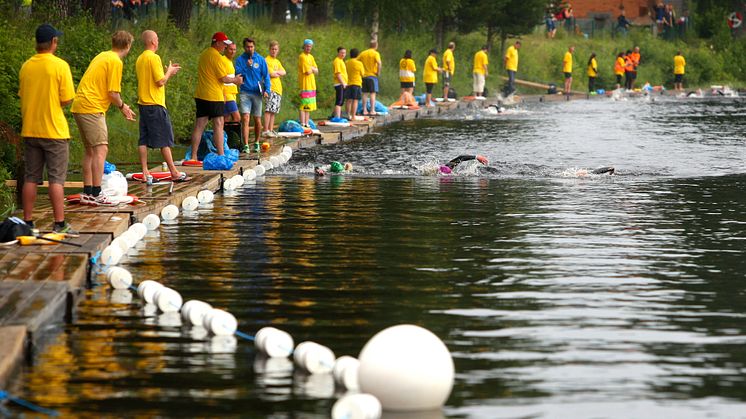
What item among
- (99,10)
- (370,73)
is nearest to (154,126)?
(99,10)

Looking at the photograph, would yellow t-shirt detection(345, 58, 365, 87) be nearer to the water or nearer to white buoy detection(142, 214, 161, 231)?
the water

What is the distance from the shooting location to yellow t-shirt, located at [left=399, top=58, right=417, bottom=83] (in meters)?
41.2

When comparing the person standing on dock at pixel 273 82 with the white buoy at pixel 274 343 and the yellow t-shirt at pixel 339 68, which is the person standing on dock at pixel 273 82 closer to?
the yellow t-shirt at pixel 339 68

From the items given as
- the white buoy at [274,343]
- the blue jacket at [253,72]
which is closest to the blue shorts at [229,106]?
the blue jacket at [253,72]

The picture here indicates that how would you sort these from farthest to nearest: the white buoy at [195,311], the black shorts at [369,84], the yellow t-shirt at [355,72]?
the black shorts at [369,84]
the yellow t-shirt at [355,72]
the white buoy at [195,311]

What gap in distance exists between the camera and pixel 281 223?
616 inches

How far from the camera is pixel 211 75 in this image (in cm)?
2042

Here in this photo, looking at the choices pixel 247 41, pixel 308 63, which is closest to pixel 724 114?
pixel 308 63

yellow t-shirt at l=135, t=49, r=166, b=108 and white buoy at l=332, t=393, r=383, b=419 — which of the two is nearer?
white buoy at l=332, t=393, r=383, b=419

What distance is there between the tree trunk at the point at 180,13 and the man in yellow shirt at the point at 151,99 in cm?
1531

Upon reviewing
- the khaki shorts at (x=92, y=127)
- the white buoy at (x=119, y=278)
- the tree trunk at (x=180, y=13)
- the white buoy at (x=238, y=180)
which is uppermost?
the tree trunk at (x=180, y=13)

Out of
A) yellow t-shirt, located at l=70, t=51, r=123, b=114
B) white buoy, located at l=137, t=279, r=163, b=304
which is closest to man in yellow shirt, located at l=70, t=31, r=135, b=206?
yellow t-shirt, located at l=70, t=51, r=123, b=114

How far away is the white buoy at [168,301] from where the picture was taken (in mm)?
10156

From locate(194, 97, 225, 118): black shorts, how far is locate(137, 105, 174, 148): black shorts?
2782mm
